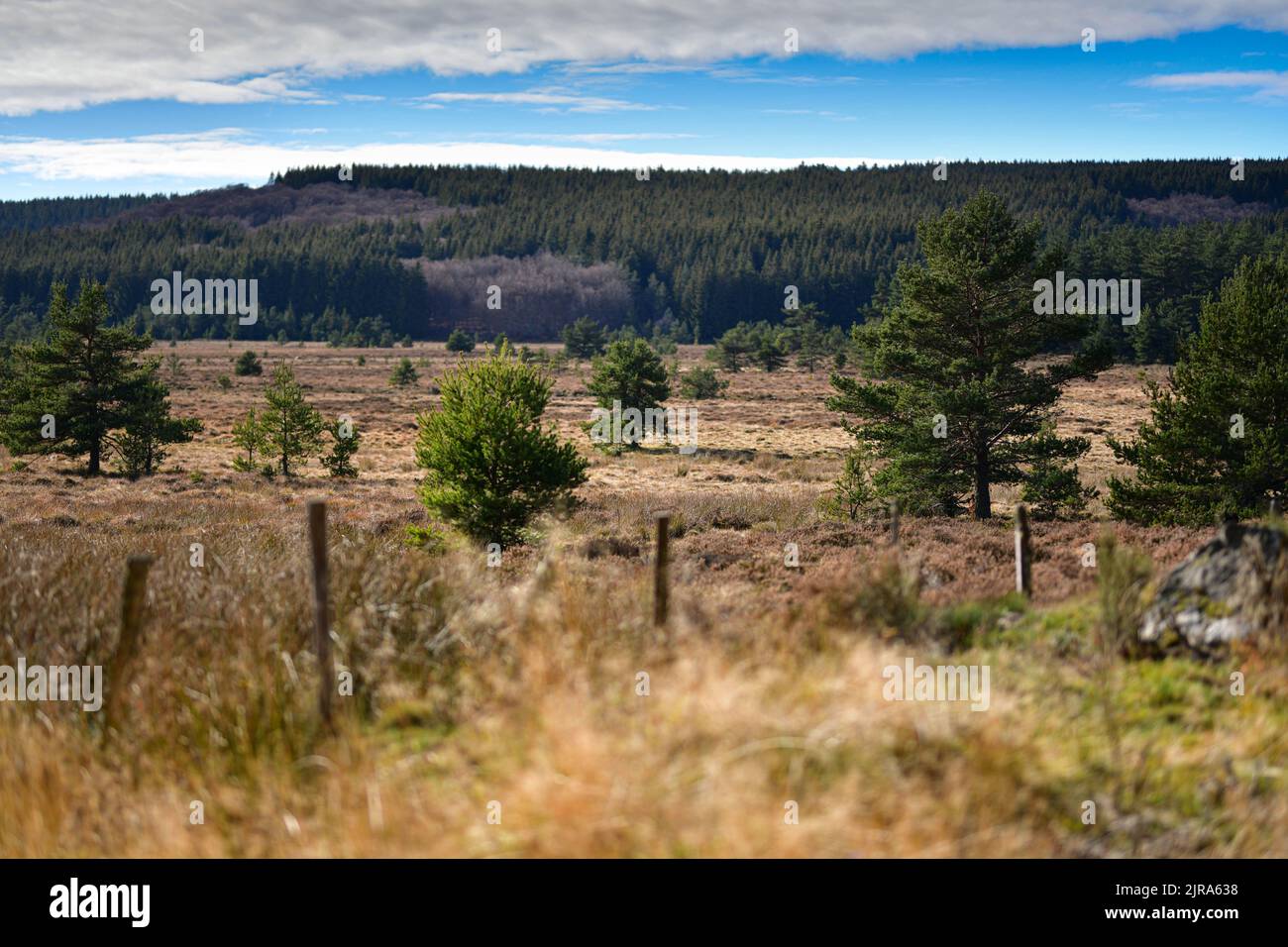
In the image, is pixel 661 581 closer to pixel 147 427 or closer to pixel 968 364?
pixel 968 364

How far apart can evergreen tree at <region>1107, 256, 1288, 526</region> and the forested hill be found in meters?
99.6

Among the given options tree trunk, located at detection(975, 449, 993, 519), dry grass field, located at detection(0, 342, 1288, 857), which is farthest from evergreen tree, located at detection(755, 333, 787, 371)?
dry grass field, located at detection(0, 342, 1288, 857)

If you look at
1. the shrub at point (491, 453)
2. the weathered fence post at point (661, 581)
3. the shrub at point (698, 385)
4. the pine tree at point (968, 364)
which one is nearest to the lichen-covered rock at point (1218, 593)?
the weathered fence post at point (661, 581)

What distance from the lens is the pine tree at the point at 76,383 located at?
105 feet

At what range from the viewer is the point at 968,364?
64.1 feet

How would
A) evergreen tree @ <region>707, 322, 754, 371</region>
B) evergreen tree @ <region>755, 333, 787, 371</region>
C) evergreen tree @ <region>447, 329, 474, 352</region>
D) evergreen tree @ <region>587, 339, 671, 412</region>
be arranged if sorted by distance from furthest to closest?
evergreen tree @ <region>447, 329, 474, 352</region>
evergreen tree @ <region>707, 322, 754, 371</region>
evergreen tree @ <region>755, 333, 787, 371</region>
evergreen tree @ <region>587, 339, 671, 412</region>

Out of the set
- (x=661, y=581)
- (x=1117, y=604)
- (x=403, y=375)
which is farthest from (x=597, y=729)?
(x=403, y=375)

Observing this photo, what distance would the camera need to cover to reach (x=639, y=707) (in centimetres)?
408

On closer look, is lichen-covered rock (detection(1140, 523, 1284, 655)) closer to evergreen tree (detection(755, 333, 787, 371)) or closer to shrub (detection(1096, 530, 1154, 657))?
shrub (detection(1096, 530, 1154, 657))

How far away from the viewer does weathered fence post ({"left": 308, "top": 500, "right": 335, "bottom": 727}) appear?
15.7 ft

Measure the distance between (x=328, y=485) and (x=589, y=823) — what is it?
30.1 m

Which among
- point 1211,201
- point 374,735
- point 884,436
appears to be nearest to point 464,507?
point 884,436
